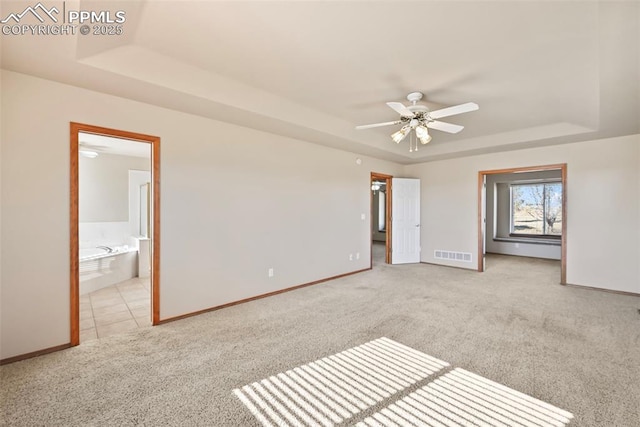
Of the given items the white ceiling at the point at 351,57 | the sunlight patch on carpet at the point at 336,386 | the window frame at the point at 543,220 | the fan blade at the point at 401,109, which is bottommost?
the sunlight patch on carpet at the point at 336,386

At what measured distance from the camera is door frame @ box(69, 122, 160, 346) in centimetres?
271

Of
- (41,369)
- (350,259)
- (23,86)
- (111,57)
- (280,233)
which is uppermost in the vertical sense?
(111,57)

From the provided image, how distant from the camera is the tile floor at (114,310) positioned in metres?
3.15

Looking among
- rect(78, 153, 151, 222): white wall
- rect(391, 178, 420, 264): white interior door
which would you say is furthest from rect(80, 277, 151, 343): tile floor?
rect(391, 178, 420, 264): white interior door

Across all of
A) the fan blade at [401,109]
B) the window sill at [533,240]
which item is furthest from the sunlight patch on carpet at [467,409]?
the window sill at [533,240]

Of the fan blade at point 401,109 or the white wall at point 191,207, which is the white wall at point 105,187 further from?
the fan blade at point 401,109

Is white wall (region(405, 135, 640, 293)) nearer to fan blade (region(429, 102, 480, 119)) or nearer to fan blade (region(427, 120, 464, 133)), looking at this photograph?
fan blade (region(427, 120, 464, 133))

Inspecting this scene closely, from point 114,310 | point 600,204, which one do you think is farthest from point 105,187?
point 600,204

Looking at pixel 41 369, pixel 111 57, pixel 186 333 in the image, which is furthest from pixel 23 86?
pixel 186 333

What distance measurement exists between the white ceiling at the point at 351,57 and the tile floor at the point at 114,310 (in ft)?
8.24

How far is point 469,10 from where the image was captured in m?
2.01

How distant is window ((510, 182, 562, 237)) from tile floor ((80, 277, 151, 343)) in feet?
30.7

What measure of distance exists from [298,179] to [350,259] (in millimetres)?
1999

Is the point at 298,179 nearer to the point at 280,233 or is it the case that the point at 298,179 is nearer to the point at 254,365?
the point at 280,233
